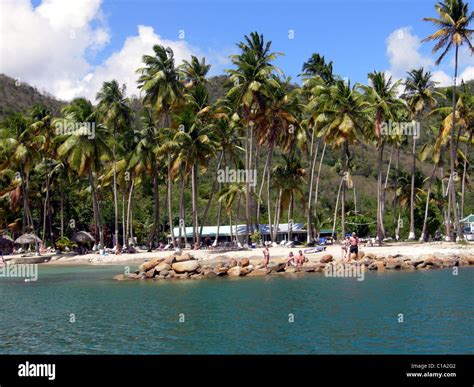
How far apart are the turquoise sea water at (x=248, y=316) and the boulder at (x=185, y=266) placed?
3.20 m

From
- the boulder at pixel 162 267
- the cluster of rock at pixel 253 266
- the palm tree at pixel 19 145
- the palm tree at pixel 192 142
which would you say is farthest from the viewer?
the palm tree at pixel 19 145

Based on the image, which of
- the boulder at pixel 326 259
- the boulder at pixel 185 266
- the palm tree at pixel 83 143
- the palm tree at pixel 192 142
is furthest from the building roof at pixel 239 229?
the boulder at pixel 185 266

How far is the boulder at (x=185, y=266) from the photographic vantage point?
129 ft

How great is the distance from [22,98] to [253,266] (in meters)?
97.4

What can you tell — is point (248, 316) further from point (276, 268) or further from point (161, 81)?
point (161, 81)

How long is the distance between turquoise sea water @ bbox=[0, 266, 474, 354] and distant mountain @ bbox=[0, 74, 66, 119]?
88308 millimetres

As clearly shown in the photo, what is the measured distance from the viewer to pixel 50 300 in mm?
29828

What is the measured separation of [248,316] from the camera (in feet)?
75.6

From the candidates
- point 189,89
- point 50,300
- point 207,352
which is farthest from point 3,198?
point 207,352

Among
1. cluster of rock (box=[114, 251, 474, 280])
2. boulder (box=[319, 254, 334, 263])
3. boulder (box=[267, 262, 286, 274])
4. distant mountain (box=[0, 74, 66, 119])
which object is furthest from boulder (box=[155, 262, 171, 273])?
distant mountain (box=[0, 74, 66, 119])

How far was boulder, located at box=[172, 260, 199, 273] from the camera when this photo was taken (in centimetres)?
3925
